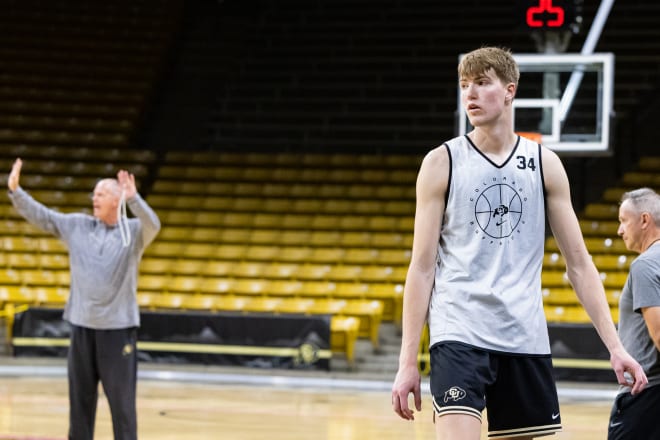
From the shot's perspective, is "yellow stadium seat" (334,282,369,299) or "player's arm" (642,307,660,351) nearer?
"player's arm" (642,307,660,351)

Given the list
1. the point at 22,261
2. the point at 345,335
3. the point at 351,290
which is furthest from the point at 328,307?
the point at 22,261

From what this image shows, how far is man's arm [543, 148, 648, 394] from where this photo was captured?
337cm

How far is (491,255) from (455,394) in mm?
416

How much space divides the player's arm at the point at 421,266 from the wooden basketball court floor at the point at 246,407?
528cm

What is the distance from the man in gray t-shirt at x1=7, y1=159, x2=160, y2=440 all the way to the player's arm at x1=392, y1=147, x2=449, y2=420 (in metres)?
3.00

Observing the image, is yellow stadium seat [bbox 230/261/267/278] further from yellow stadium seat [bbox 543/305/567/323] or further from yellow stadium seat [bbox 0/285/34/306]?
yellow stadium seat [bbox 543/305/567/323]

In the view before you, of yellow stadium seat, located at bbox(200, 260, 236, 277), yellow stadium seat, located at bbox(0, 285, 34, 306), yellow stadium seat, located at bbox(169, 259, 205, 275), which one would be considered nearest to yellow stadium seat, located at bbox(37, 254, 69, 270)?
yellow stadium seat, located at bbox(0, 285, 34, 306)

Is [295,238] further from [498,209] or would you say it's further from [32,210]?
[498,209]

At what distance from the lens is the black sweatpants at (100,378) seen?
20.1 ft

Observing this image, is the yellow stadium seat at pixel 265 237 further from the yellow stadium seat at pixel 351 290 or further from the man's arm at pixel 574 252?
the man's arm at pixel 574 252

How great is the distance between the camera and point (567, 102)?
432 inches

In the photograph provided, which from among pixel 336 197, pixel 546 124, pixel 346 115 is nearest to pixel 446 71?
pixel 346 115

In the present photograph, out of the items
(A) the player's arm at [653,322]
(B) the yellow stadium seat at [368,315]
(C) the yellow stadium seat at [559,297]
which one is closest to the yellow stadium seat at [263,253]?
(B) the yellow stadium seat at [368,315]

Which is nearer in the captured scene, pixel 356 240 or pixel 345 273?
pixel 345 273
